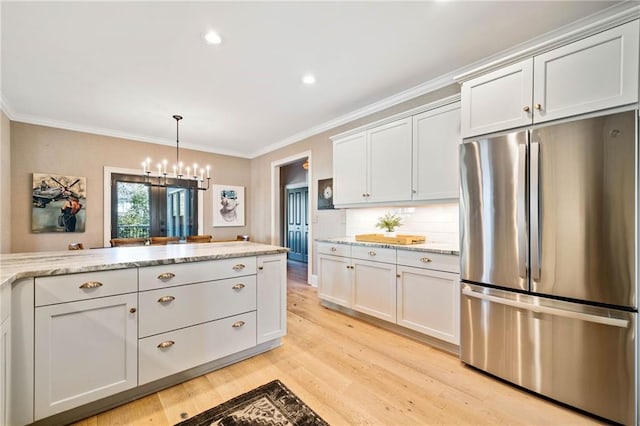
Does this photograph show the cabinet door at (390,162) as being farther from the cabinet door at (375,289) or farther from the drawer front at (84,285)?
the drawer front at (84,285)

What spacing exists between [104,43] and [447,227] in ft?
11.8

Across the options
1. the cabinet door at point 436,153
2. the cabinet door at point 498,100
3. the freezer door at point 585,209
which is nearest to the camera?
the freezer door at point 585,209

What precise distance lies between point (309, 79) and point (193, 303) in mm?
2421

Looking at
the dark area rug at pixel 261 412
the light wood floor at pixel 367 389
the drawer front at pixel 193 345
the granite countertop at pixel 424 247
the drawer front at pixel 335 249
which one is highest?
Answer: the granite countertop at pixel 424 247

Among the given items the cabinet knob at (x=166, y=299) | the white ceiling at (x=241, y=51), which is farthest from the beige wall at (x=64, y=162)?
the cabinet knob at (x=166, y=299)

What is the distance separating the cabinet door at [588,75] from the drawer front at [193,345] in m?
2.70

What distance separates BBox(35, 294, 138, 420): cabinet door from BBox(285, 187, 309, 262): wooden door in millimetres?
5334

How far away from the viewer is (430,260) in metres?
2.46

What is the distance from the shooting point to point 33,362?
4.72ft

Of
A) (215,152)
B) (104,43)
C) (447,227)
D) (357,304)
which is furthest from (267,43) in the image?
(215,152)

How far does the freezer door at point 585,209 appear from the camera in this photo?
1530mm

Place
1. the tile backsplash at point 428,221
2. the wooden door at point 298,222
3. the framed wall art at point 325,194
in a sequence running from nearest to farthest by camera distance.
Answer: the tile backsplash at point 428,221, the framed wall art at point 325,194, the wooden door at point 298,222

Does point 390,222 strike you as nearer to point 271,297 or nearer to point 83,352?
point 271,297

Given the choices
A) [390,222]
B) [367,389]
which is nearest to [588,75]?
[390,222]
